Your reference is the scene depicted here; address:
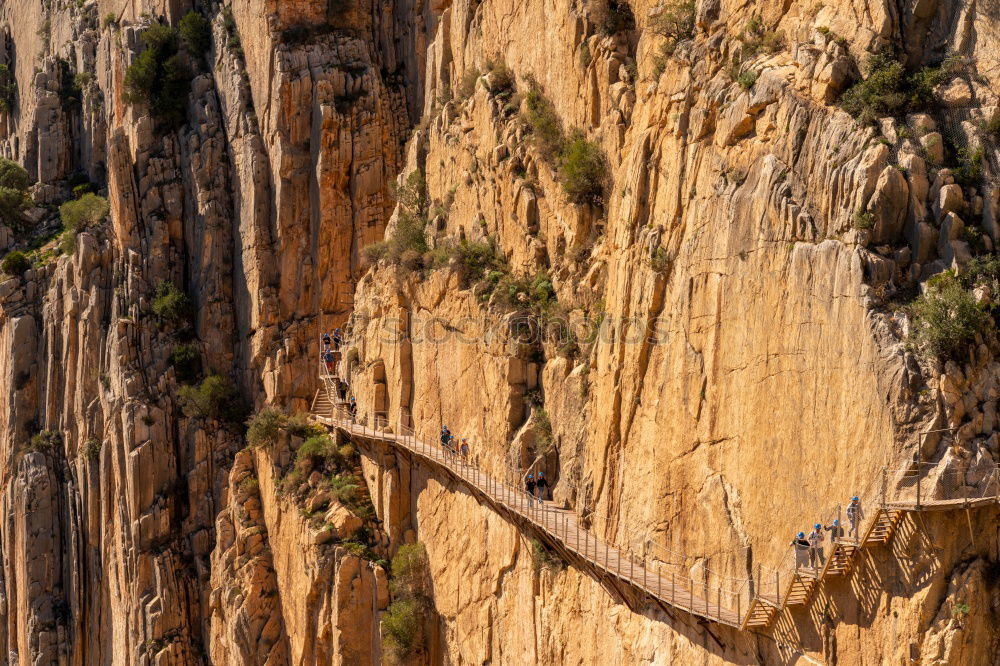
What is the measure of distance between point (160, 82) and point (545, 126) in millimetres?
25539

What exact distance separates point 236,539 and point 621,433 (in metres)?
21.5

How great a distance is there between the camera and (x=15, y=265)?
192 ft

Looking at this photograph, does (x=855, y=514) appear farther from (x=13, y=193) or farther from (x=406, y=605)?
(x=13, y=193)

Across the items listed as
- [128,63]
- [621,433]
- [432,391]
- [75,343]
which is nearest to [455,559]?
[432,391]

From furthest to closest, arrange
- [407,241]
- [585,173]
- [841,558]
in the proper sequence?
[407,241] < [585,173] < [841,558]

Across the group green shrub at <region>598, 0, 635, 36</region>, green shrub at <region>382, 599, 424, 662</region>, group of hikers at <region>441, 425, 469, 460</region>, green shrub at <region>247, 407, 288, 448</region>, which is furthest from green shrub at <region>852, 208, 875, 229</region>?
green shrub at <region>247, 407, 288, 448</region>

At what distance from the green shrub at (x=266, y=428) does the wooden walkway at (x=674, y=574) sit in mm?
8039

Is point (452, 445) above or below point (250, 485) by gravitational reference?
above

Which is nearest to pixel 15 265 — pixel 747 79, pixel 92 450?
pixel 92 450

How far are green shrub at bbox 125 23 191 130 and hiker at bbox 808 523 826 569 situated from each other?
125ft

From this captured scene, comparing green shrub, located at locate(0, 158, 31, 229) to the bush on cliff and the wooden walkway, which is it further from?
the bush on cliff

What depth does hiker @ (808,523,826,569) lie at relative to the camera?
21359 mm

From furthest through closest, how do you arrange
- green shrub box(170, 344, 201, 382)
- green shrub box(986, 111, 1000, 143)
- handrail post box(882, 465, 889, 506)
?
green shrub box(170, 344, 201, 382)
green shrub box(986, 111, 1000, 143)
handrail post box(882, 465, 889, 506)

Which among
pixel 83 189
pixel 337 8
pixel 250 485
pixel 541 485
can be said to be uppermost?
pixel 337 8
